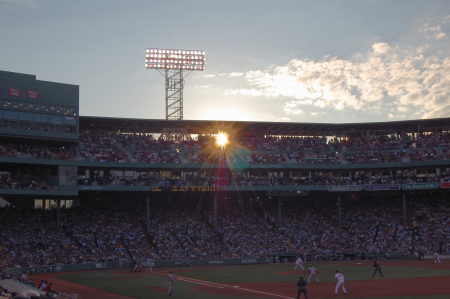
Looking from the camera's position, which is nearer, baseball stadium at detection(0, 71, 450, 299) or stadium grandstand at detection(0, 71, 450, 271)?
baseball stadium at detection(0, 71, 450, 299)

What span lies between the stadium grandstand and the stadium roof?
0.24m

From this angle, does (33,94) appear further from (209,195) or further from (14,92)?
(209,195)

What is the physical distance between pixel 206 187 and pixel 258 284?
24309 millimetres

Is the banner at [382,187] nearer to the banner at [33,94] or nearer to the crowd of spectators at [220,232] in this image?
the crowd of spectators at [220,232]

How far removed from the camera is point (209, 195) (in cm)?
5819

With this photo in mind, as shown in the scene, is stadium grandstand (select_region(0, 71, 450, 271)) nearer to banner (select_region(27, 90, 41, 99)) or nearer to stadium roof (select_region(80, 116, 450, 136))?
banner (select_region(27, 90, 41, 99))

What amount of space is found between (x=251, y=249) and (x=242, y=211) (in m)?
8.59

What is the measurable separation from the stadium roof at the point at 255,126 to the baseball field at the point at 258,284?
78.8 feet

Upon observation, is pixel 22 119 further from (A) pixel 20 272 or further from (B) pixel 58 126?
(A) pixel 20 272

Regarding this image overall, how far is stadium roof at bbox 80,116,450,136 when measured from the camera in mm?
57719

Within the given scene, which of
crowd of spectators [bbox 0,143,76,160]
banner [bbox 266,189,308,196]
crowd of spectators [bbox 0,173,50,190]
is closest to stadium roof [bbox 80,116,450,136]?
crowd of spectators [bbox 0,143,76,160]

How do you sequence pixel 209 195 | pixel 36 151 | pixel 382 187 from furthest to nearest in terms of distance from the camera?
pixel 209 195 → pixel 382 187 → pixel 36 151

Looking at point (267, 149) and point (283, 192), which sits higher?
point (267, 149)

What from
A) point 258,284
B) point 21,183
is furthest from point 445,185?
point 21,183
